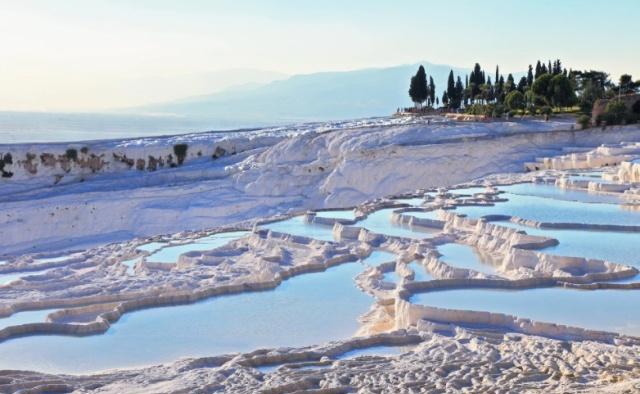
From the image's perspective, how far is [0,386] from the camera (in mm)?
6418

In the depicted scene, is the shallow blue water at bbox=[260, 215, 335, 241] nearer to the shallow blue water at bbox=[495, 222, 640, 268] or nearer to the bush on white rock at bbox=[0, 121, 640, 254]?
the shallow blue water at bbox=[495, 222, 640, 268]

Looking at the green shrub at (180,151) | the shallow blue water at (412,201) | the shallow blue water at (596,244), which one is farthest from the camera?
the green shrub at (180,151)

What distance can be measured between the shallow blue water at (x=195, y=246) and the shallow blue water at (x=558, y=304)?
206 inches

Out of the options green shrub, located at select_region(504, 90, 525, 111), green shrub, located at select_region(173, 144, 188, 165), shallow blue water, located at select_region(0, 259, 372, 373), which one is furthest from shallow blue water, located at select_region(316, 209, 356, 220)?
green shrub, located at select_region(504, 90, 525, 111)

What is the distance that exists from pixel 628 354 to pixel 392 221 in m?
8.58

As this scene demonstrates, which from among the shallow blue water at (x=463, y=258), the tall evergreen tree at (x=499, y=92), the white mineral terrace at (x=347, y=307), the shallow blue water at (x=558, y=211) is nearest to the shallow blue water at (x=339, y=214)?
the white mineral terrace at (x=347, y=307)

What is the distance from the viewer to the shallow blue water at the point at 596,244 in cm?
1082

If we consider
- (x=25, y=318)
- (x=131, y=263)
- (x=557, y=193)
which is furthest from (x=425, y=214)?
(x=25, y=318)

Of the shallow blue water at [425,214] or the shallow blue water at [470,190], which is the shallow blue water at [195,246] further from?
the shallow blue water at [470,190]

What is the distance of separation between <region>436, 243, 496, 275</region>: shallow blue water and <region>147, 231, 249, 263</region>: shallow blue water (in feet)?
13.3

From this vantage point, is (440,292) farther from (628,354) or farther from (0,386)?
(0,386)

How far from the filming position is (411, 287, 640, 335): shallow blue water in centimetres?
792

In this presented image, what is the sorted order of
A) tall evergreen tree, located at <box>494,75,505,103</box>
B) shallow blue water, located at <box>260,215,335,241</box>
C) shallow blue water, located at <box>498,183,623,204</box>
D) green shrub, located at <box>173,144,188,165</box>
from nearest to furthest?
shallow blue water, located at <box>260,215,335,241</box> < shallow blue water, located at <box>498,183,623,204</box> < green shrub, located at <box>173,144,188,165</box> < tall evergreen tree, located at <box>494,75,505,103</box>

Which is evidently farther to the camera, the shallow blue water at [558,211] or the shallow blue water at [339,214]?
the shallow blue water at [339,214]
